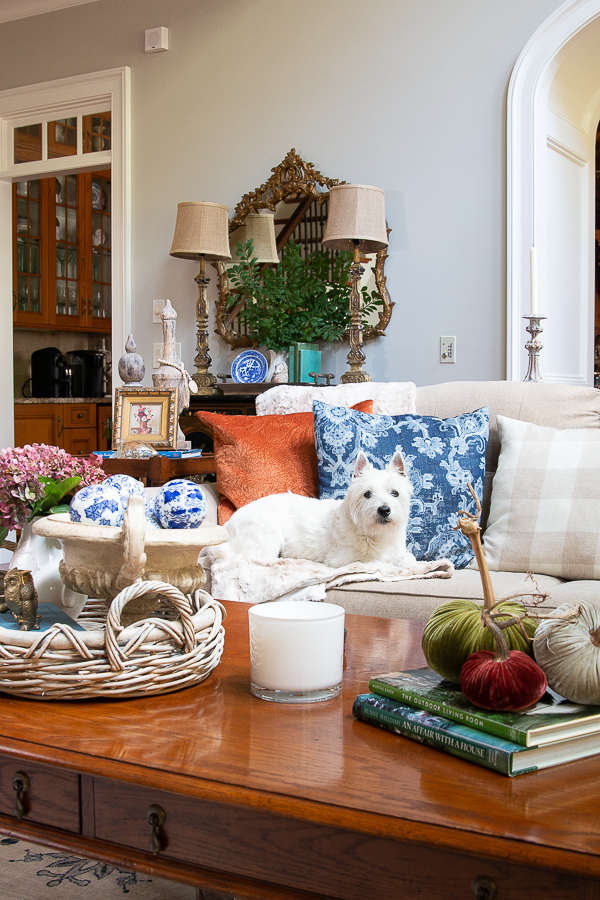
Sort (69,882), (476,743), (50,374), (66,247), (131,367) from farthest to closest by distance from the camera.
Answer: (66,247), (50,374), (131,367), (69,882), (476,743)

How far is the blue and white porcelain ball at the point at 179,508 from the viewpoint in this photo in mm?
1026

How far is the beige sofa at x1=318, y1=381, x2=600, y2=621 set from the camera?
1.87 m

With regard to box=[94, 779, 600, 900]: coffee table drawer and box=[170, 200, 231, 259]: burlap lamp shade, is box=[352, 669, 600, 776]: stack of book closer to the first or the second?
box=[94, 779, 600, 900]: coffee table drawer

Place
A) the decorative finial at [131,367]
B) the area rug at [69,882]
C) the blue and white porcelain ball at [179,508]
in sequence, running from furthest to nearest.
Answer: the decorative finial at [131,367]
the area rug at [69,882]
the blue and white porcelain ball at [179,508]

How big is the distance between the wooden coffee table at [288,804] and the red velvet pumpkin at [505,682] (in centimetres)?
6

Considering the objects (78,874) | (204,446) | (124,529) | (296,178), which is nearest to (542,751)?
(124,529)

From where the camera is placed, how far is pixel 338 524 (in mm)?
2113

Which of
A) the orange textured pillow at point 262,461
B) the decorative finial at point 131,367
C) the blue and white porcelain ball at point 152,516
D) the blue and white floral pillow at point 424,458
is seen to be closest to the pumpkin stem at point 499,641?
the blue and white porcelain ball at point 152,516

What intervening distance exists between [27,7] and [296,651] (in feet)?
16.2

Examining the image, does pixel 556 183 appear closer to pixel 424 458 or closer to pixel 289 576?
pixel 424 458

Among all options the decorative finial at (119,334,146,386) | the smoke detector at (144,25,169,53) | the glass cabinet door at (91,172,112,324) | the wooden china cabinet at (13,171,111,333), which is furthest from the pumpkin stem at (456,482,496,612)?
the glass cabinet door at (91,172,112,324)

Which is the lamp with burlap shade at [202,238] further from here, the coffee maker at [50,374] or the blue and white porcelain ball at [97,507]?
the blue and white porcelain ball at [97,507]

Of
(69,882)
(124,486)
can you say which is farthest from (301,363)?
(124,486)

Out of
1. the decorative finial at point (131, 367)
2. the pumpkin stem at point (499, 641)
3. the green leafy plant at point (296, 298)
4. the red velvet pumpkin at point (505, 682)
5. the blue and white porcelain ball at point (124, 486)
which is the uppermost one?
the green leafy plant at point (296, 298)
